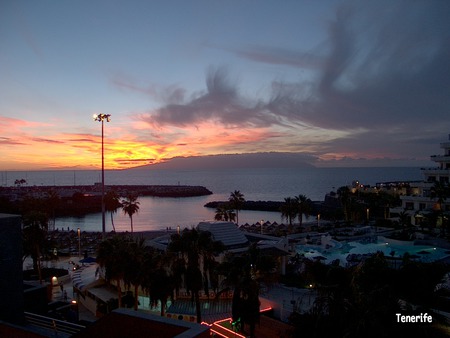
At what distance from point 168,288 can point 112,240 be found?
200 inches

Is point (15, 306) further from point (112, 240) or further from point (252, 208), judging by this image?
point (252, 208)

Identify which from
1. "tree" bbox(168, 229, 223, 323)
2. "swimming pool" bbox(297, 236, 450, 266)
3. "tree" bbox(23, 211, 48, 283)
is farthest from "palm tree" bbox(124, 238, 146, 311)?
"swimming pool" bbox(297, 236, 450, 266)

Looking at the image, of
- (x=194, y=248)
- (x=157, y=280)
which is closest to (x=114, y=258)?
(x=157, y=280)

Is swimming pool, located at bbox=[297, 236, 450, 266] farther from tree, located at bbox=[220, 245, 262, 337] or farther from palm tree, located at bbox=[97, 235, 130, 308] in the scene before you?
palm tree, located at bbox=[97, 235, 130, 308]

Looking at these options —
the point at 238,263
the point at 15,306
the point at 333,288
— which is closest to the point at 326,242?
the point at 238,263

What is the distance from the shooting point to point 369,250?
39.4 meters

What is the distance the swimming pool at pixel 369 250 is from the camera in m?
35.6

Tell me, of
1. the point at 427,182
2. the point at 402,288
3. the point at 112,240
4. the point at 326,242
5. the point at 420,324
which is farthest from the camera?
the point at 427,182

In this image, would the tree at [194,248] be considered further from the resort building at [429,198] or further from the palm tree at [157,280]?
the resort building at [429,198]

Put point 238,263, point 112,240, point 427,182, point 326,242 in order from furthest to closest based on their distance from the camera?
point 427,182
point 326,242
point 112,240
point 238,263

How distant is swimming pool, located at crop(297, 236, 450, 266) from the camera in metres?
35.6

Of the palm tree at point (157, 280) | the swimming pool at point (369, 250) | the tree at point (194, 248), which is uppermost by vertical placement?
the tree at point (194, 248)

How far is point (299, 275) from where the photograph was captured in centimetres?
2802

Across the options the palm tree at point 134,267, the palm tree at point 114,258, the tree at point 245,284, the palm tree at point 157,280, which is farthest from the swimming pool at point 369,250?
the palm tree at point 114,258
